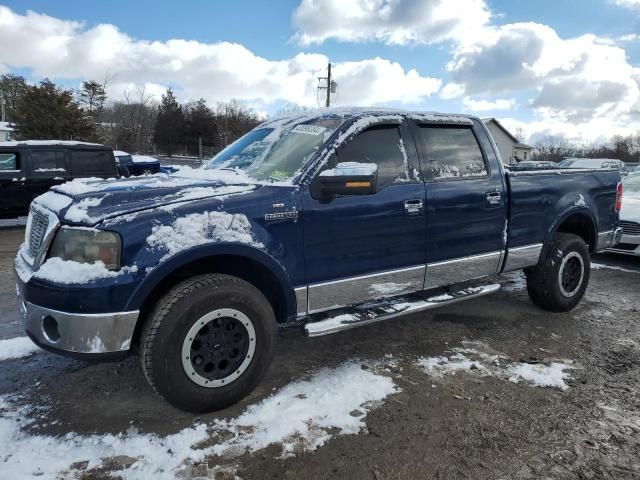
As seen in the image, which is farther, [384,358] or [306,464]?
[384,358]

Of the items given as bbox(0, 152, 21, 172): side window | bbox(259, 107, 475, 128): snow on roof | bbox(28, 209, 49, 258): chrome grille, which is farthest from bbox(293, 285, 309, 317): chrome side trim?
bbox(0, 152, 21, 172): side window

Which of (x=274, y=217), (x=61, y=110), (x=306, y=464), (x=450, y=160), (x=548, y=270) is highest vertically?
(x=61, y=110)

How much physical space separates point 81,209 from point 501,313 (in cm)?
417

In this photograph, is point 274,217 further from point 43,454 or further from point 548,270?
point 548,270

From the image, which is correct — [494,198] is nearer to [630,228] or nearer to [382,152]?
[382,152]

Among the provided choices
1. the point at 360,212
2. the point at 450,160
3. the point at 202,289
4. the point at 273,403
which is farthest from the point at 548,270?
the point at 202,289

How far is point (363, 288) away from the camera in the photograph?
3.44 metres

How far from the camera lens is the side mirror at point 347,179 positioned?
3008 mm

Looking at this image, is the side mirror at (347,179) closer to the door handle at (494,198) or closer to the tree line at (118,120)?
the door handle at (494,198)

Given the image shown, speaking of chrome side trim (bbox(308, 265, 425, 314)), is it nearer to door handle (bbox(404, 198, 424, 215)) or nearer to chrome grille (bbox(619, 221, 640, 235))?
door handle (bbox(404, 198, 424, 215))

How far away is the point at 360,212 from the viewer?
131 inches

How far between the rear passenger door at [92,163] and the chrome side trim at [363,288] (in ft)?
29.3

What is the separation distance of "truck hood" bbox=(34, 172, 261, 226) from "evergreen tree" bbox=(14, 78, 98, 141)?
3317cm

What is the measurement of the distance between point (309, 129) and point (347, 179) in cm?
79
